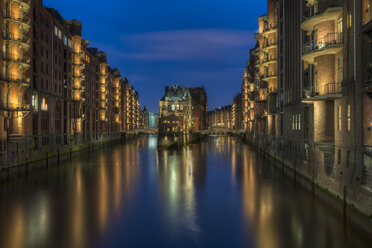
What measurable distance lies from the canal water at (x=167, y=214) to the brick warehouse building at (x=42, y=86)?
9.58 m

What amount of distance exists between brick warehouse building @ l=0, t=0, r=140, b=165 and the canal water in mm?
9585

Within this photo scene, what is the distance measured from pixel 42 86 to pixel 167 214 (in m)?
41.0

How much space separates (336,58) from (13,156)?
37739mm

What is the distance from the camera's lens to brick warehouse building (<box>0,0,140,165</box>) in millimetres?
40125

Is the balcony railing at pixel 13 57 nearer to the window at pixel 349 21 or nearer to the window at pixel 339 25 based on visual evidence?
the window at pixel 339 25

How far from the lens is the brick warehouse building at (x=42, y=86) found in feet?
132

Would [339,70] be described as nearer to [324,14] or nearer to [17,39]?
[324,14]

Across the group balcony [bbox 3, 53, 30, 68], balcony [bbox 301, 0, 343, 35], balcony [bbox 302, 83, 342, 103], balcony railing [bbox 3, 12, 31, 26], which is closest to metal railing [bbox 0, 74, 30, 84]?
balcony [bbox 3, 53, 30, 68]

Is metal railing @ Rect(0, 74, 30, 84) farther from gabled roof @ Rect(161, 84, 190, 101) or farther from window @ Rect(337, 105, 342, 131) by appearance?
gabled roof @ Rect(161, 84, 190, 101)

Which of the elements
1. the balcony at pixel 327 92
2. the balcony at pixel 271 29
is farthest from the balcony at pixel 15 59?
the balcony at pixel 271 29

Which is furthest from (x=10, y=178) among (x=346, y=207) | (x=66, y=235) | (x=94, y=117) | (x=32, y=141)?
(x=94, y=117)

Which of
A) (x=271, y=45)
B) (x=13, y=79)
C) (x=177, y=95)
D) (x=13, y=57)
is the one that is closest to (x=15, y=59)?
(x=13, y=57)

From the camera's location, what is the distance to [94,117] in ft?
294

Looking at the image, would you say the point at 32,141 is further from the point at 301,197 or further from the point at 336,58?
the point at 336,58
